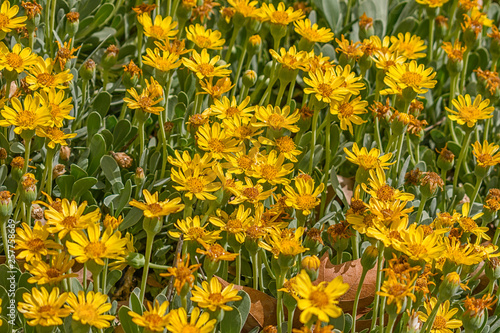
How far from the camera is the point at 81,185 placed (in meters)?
2.68

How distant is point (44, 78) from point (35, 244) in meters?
0.86

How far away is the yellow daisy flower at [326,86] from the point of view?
2.74 m

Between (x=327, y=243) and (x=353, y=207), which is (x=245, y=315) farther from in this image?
(x=327, y=243)

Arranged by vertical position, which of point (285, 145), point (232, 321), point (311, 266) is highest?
point (285, 145)

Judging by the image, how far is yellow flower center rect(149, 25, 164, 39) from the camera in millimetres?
3035

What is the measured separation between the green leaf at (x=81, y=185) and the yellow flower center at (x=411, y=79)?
4.56 ft

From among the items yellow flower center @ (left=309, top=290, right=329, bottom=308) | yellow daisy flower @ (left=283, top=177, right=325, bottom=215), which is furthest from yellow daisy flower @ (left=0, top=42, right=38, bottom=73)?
yellow flower center @ (left=309, top=290, right=329, bottom=308)

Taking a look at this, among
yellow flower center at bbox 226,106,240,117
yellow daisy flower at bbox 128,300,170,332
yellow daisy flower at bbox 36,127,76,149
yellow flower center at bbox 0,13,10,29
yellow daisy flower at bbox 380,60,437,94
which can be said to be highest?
yellow flower center at bbox 0,13,10,29

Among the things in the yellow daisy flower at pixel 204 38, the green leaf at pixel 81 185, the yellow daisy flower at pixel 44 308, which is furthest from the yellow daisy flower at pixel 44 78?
the yellow daisy flower at pixel 44 308

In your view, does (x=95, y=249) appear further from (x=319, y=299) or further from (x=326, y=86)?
(x=326, y=86)

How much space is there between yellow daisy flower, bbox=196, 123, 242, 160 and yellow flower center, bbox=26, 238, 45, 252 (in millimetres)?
740

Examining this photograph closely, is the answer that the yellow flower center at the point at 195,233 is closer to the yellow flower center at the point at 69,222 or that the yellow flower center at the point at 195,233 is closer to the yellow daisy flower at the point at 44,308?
the yellow flower center at the point at 69,222

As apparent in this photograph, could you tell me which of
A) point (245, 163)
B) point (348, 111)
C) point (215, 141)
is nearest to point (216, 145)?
point (215, 141)

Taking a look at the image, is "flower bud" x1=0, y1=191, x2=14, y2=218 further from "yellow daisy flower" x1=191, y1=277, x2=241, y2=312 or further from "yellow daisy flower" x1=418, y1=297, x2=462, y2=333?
"yellow daisy flower" x1=418, y1=297, x2=462, y2=333
